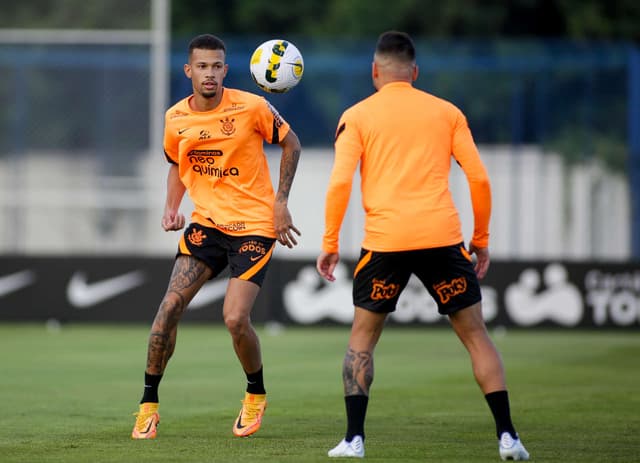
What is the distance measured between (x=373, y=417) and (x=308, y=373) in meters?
3.96

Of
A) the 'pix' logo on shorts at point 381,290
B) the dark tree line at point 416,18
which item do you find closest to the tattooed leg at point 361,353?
the 'pix' logo on shorts at point 381,290

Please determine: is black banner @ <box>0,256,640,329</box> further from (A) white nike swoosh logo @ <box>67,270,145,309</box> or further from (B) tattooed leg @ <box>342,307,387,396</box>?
(B) tattooed leg @ <box>342,307,387,396</box>

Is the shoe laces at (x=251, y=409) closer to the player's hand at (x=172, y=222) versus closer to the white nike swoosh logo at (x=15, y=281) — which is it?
the player's hand at (x=172, y=222)

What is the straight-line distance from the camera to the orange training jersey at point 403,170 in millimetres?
7855

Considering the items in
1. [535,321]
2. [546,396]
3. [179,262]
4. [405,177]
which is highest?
[405,177]

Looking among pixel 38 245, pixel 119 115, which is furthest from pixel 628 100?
pixel 38 245

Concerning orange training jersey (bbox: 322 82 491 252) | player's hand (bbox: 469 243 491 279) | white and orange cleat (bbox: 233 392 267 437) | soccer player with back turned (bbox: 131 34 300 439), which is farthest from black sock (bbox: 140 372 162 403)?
player's hand (bbox: 469 243 491 279)

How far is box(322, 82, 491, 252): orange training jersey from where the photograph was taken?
25.8 feet

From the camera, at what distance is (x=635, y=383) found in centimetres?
1325

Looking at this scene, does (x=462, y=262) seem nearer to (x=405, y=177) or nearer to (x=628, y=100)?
(x=405, y=177)

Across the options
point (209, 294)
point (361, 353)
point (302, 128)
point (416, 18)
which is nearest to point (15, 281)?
point (209, 294)

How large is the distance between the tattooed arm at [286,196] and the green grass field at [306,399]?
131 centimetres

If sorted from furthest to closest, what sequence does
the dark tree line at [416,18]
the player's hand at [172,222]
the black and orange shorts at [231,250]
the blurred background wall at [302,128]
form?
the dark tree line at [416,18] < the blurred background wall at [302,128] < the player's hand at [172,222] < the black and orange shorts at [231,250]

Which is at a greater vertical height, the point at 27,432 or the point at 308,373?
the point at 27,432
